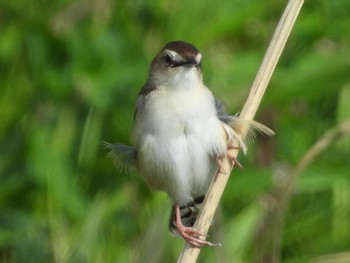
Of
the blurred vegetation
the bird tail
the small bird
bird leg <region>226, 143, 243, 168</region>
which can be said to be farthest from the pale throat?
the blurred vegetation

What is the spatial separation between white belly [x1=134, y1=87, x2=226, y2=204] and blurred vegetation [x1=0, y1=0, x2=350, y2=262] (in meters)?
0.52

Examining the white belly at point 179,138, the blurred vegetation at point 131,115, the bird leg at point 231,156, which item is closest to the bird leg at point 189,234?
the white belly at point 179,138

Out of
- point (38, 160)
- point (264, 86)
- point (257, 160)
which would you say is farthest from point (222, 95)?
point (264, 86)

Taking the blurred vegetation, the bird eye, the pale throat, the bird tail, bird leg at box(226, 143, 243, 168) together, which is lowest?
the blurred vegetation

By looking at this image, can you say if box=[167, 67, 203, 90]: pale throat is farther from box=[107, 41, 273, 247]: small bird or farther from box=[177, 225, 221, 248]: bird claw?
box=[177, 225, 221, 248]: bird claw

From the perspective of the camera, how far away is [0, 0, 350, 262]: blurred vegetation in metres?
5.85

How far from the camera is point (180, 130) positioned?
504 centimetres

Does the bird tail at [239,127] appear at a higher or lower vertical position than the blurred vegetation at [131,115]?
higher

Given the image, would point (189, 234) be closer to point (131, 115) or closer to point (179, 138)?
point (179, 138)

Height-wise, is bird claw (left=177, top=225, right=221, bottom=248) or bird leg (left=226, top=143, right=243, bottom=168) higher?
bird leg (left=226, top=143, right=243, bottom=168)

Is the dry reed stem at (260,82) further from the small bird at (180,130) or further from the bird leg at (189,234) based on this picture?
the small bird at (180,130)

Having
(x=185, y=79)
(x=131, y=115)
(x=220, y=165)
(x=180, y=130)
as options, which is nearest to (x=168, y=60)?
(x=185, y=79)

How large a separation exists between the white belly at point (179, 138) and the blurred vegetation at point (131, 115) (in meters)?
0.52

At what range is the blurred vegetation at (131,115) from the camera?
230 inches
